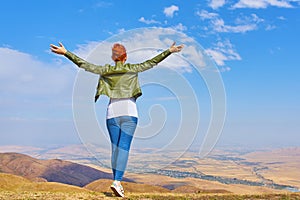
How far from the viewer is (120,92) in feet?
34.9

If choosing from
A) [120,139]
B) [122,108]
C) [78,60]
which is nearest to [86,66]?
[78,60]

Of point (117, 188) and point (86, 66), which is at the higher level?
point (86, 66)

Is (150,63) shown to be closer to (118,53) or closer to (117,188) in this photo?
(118,53)

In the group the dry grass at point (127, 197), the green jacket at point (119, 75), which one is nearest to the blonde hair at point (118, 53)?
the green jacket at point (119, 75)

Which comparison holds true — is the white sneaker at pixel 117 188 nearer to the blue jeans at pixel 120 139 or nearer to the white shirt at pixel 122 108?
the blue jeans at pixel 120 139

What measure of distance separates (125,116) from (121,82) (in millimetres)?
1011

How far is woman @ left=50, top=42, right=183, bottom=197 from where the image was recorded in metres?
10.7

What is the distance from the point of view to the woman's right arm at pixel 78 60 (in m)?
10.9

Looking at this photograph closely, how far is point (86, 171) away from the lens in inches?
3597

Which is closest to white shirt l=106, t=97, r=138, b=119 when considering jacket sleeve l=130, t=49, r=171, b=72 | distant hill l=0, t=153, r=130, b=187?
jacket sleeve l=130, t=49, r=171, b=72

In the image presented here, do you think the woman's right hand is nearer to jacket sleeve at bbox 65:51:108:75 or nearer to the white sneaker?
jacket sleeve at bbox 65:51:108:75

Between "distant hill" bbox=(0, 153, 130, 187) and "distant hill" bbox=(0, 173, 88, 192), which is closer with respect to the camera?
"distant hill" bbox=(0, 173, 88, 192)

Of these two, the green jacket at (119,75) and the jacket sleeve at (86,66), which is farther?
the jacket sleeve at (86,66)

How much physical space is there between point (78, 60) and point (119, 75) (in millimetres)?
1313
